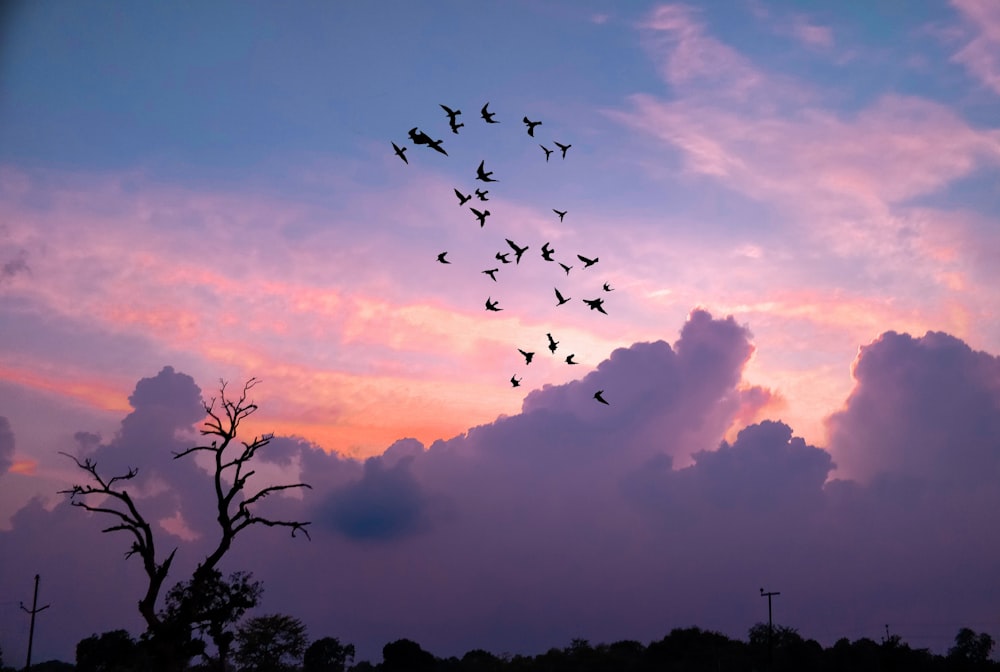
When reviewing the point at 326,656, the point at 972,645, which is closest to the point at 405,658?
the point at 326,656

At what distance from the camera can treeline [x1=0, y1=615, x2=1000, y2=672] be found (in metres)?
87.1

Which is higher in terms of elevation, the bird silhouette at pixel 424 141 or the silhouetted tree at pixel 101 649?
the bird silhouette at pixel 424 141

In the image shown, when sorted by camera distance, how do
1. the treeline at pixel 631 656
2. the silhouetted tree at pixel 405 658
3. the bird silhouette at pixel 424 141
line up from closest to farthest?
the bird silhouette at pixel 424 141 < the treeline at pixel 631 656 < the silhouetted tree at pixel 405 658

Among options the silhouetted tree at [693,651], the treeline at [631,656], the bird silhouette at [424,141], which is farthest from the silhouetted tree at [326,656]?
the bird silhouette at [424,141]

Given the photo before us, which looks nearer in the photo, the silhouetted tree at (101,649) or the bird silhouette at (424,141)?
the bird silhouette at (424,141)

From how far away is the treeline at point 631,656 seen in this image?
286ft

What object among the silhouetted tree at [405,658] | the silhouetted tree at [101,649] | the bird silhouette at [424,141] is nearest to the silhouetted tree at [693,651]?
the silhouetted tree at [405,658]

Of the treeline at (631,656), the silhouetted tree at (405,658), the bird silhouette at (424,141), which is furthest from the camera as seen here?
the silhouetted tree at (405,658)

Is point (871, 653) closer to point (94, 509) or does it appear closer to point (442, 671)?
point (442, 671)

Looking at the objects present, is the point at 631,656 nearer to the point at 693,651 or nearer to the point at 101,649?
the point at 693,651

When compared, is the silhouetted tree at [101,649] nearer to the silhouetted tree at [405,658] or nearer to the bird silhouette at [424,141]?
the silhouetted tree at [405,658]

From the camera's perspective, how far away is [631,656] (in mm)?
126125

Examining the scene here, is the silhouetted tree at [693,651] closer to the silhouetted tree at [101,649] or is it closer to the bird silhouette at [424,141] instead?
the silhouetted tree at [101,649]

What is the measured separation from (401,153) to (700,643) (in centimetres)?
11222
